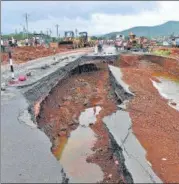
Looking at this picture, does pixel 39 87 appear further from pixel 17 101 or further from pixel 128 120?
pixel 128 120

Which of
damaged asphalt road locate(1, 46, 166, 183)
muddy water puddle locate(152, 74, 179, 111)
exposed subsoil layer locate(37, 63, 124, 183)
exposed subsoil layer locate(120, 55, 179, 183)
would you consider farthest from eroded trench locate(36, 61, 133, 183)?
muddy water puddle locate(152, 74, 179, 111)

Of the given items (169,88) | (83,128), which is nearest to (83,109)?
(83,128)

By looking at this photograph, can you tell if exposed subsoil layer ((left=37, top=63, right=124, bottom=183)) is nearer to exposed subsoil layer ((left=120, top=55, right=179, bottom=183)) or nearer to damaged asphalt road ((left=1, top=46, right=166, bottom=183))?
damaged asphalt road ((left=1, top=46, right=166, bottom=183))

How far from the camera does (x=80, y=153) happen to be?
10.8 m

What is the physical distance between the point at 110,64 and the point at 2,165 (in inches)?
921

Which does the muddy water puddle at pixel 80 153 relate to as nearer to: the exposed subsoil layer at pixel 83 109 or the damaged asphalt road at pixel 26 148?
the exposed subsoil layer at pixel 83 109

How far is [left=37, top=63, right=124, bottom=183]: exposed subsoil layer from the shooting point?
965cm

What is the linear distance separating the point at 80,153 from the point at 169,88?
13.8 m

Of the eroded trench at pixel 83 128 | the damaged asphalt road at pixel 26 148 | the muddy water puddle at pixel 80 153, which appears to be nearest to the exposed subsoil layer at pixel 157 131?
the damaged asphalt road at pixel 26 148

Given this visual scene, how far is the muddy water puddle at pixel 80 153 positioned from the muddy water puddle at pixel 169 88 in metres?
5.39

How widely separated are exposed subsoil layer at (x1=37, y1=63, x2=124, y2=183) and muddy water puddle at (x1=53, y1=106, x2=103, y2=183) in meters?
0.19

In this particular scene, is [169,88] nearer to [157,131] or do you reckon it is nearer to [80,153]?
[157,131]

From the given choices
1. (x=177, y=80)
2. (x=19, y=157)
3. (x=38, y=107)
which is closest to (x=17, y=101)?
(x=38, y=107)

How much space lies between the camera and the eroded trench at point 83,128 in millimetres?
8836
